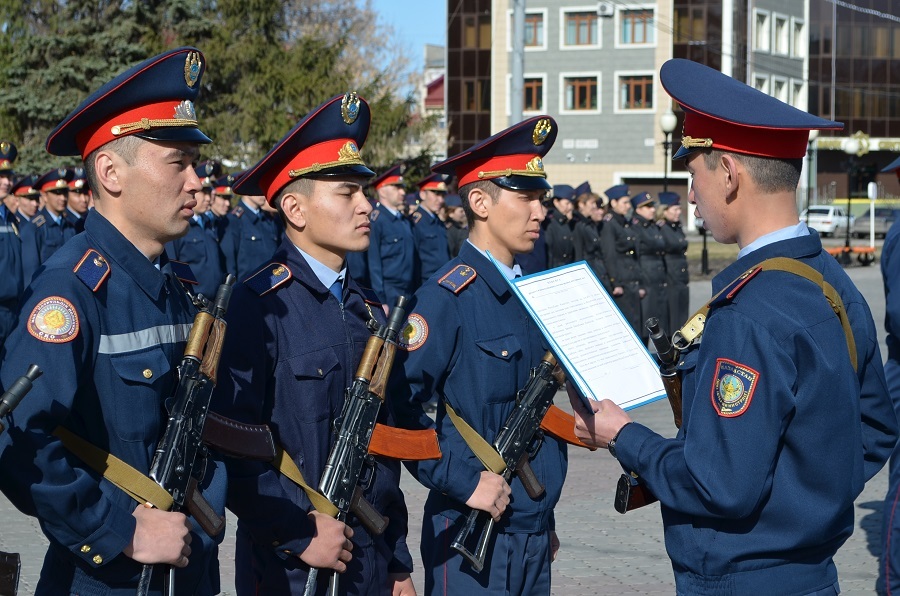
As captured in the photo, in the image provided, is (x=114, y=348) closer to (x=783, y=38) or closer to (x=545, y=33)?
(x=545, y=33)

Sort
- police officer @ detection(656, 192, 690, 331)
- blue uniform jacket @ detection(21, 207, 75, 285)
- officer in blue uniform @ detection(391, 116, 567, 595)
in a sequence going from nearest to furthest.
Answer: officer in blue uniform @ detection(391, 116, 567, 595) < blue uniform jacket @ detection(21, 207, 75, 285) < police officer @ detection(656, 192, 690, 331)

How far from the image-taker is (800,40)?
62.9m

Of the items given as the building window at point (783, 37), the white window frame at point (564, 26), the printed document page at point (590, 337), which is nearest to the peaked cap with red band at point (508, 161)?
the printed document page at point (590, 337)

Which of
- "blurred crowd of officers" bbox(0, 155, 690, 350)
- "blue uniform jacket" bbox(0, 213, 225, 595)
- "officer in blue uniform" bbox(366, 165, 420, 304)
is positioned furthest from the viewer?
"officer in blue uniform" bbox(366, 165, 420, 304)

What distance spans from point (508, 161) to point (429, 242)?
10.9m

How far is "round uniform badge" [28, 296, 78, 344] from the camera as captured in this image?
2.98 metres

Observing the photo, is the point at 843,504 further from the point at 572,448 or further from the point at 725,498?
the point at 572,448

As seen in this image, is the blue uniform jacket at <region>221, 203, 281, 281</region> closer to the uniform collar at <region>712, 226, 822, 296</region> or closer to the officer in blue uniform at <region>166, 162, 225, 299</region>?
the officer in blue uniform at <region>166, 162, 225, 299</region>

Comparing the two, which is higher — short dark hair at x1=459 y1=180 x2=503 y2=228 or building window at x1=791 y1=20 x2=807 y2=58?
building window at x1=791 y1=20 x2=807 y2=58

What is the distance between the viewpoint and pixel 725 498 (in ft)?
9.71

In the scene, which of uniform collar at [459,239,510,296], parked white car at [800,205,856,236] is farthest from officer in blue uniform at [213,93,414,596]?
parked white car at [800,205,856,236]

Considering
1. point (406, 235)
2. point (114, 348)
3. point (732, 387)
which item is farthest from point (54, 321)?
point (406, 235)

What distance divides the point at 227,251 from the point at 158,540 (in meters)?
11.9

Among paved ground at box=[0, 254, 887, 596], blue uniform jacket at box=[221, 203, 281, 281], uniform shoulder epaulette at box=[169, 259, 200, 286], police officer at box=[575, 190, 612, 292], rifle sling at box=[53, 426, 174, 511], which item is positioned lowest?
paved ground at box=[0, 254, 887, 596]
